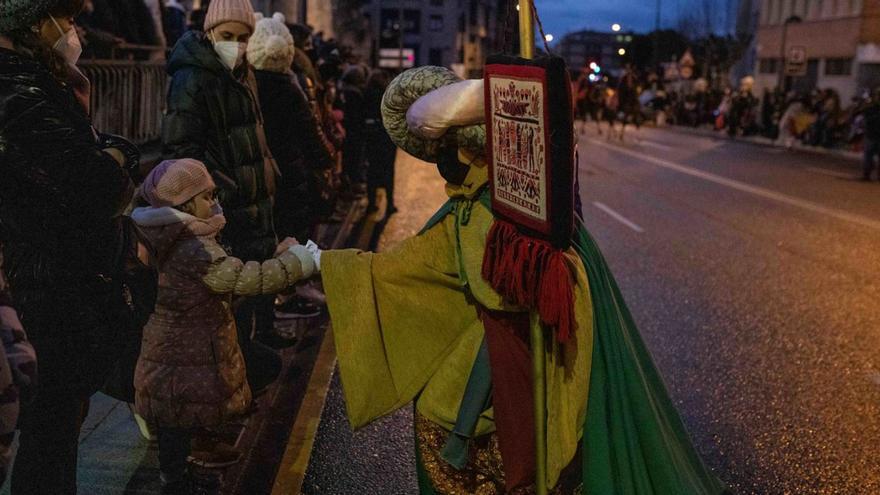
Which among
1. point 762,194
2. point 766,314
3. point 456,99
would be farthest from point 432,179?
point 456,99

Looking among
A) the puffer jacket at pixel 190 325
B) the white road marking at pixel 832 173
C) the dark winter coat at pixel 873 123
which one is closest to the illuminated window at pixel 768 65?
the white road marking at pixel 832 173

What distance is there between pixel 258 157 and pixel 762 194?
1178 centimetres

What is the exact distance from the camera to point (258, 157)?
204 inches

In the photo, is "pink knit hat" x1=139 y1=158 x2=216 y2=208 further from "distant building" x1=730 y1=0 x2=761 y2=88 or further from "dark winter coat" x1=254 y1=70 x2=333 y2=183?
"distant building" x1=730 y1=0 x2=761 y2=88

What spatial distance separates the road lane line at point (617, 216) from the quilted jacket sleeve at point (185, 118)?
7.75 meters

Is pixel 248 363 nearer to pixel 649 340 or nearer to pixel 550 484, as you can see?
pixel 550 484

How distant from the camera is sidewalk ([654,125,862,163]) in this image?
86.0ft

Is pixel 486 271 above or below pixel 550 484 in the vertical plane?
above

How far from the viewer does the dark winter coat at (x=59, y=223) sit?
2826 mm

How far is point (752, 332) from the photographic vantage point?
7.08 m

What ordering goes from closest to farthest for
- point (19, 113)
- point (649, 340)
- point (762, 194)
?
point (19, 113)
point (649, 340)
point (762, 194)

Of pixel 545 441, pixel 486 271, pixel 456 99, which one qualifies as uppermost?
pixel 456 99

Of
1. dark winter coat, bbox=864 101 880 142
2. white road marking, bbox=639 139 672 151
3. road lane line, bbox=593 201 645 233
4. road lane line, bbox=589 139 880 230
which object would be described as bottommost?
white road marking, bbox=639 139 672 151

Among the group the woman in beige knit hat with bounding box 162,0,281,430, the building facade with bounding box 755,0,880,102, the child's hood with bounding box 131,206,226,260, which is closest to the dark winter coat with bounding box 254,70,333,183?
the woman in beige knit hat with bounding box 162,0,281,430
